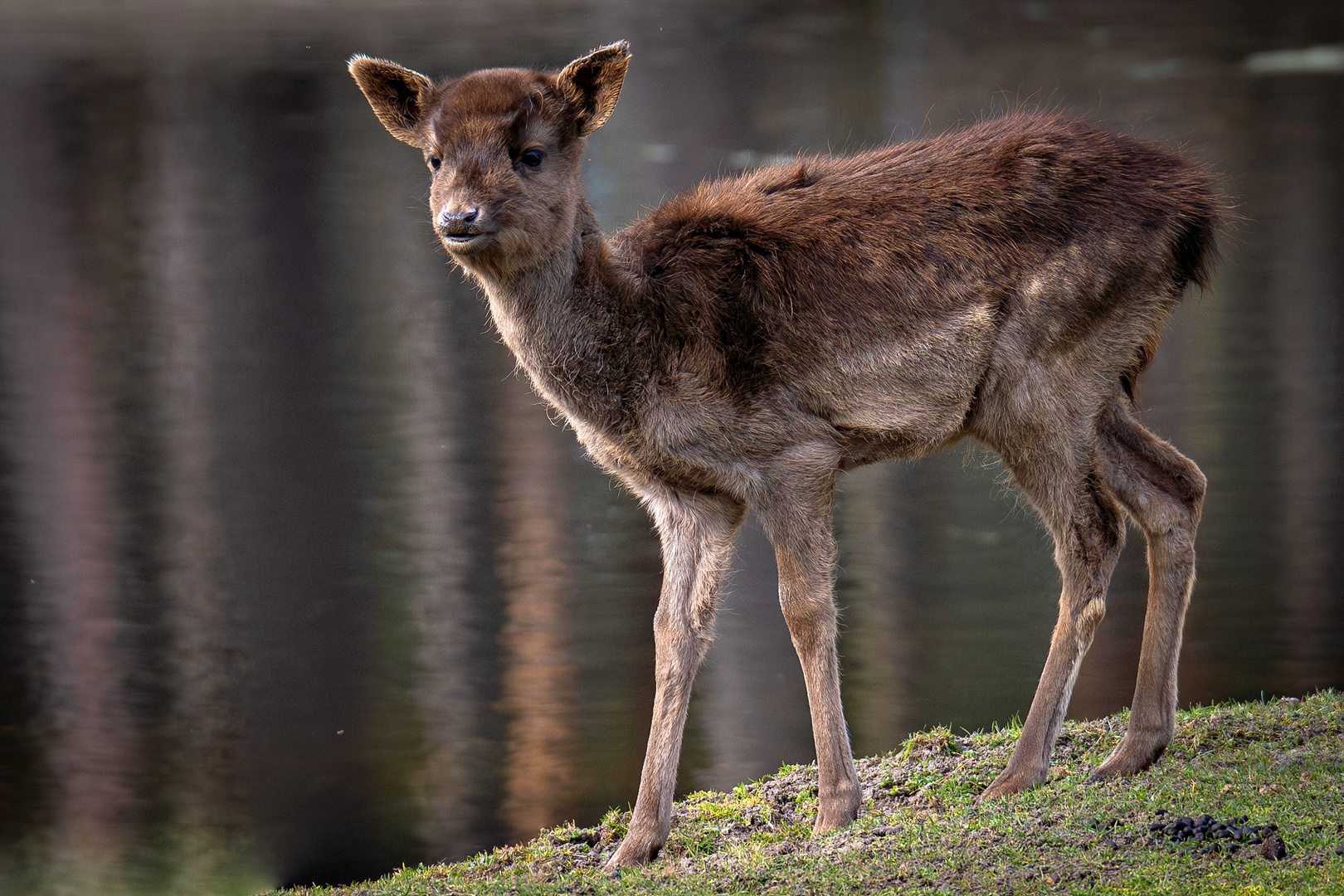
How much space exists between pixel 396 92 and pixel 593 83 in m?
0.78

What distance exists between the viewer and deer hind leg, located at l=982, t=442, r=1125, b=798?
5688mm

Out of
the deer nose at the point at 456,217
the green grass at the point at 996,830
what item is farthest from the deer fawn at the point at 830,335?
the green grass at the point at 996,830

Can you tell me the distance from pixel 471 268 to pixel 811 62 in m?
15.0

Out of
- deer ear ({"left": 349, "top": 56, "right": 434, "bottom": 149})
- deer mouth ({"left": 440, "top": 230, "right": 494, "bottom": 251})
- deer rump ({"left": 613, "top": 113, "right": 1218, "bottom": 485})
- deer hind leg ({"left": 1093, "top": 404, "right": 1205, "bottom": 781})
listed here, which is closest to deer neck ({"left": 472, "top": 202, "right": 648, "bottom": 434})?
deer rump ({"left": 613, "top": 113, "right": 1218, "bottom": 485})

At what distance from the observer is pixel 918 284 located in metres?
5.46

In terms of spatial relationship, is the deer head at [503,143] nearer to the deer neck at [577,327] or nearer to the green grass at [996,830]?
the deer neck at [577,327]

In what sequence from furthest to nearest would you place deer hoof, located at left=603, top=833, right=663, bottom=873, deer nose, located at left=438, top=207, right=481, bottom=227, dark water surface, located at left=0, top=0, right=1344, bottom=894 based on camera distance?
dark water surface, located at left=0, top=0, right=1344, bottom=894, deer hoof, located at left=603, top=833, right=663, bottom=873, deer nose, located at left=438, top=207, right=481, bottom=227

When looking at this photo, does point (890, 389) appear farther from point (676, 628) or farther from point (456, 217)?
point (456, 217)

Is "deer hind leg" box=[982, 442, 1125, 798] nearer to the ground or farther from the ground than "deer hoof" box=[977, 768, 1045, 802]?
farther from the ground

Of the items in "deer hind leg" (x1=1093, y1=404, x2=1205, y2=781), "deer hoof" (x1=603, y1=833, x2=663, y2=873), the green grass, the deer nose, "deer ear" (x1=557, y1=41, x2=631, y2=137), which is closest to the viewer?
the green grass

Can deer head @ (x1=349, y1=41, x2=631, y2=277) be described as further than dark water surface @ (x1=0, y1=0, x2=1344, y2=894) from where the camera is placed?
No

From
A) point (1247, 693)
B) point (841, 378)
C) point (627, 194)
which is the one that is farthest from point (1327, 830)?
point (627, 194)

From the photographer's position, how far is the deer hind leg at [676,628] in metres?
5.39

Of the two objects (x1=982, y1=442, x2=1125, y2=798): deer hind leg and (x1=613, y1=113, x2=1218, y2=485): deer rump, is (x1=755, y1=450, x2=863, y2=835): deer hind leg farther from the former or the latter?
(x1=982, y1=442, x2=1125, y2=798): deer hind leg
